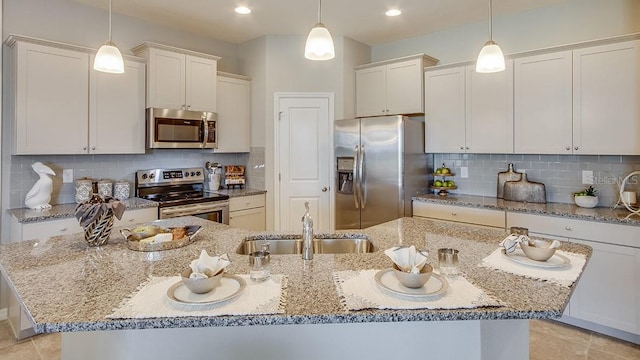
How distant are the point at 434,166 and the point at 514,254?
106 inches

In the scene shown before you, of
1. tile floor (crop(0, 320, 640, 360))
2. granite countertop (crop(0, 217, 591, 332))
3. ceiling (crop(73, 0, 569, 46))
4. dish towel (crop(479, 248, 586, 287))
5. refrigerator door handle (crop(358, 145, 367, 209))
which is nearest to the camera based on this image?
granite countertop (crop(0, 217, 591, 332))

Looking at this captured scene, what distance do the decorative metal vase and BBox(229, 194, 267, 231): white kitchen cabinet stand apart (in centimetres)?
213

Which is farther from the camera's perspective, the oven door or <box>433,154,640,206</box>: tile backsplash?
the oven door

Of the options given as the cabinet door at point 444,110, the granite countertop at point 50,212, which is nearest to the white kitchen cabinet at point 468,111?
the cabinet door at point 444,110

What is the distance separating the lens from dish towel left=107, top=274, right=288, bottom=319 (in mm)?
1145

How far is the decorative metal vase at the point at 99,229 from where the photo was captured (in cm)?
187

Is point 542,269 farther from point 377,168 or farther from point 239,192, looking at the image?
point 239,192

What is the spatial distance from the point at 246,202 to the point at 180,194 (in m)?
0.71

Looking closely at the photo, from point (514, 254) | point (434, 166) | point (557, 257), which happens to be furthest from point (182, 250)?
point (434, 166)

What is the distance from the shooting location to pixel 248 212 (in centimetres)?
423

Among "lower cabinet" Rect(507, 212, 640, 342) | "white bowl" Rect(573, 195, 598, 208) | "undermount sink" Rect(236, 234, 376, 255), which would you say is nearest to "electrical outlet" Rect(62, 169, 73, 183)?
"undermount sink" Rect(236, 234, 376, 255)

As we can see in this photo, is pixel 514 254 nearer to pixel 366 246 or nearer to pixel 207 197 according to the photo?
pixel 366 246

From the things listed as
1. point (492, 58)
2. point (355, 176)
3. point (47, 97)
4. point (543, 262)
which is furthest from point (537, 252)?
point (47, 97)

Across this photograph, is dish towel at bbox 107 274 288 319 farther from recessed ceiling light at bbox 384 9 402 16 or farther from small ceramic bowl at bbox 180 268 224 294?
recessed ceiling light at bbox 384 9 402 16
